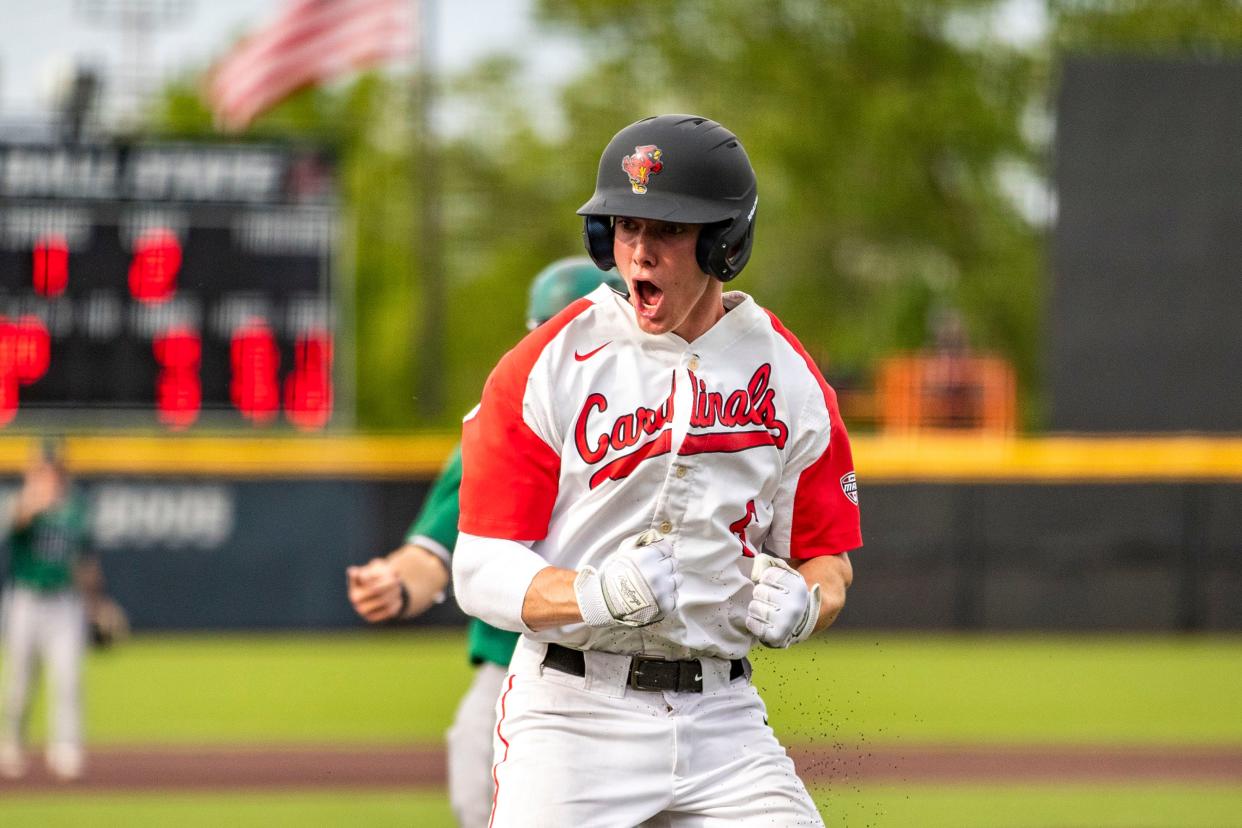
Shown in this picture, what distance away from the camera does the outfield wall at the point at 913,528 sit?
60.4ft

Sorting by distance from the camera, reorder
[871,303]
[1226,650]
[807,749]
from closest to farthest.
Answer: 1. [807,749]
2. [1226,650]
3. [871,303]

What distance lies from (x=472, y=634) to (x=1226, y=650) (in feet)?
46.0

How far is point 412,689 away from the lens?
1507 cm

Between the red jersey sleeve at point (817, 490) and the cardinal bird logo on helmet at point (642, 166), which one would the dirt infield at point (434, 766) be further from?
the cardinal bird logo on helmet at point (642, 166)

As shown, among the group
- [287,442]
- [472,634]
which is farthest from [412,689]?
[472,634]

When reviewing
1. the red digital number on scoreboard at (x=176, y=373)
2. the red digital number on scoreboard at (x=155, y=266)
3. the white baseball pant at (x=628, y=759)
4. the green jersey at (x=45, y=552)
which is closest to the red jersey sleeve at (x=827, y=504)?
the white baseball pant at (x=628, y=759)

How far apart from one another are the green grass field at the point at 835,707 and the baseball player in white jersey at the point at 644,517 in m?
2.96

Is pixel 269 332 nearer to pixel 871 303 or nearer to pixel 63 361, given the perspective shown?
pixel 63 361

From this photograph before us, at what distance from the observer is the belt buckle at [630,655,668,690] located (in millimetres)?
3863

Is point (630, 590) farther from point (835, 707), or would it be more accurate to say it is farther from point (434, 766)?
point (835, 707)

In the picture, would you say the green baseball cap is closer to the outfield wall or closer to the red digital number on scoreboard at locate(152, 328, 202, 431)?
the red digital number on scoreboard at locate(152, 328, 202, 431)

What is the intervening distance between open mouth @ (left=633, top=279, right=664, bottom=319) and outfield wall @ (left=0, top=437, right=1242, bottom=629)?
14.6m

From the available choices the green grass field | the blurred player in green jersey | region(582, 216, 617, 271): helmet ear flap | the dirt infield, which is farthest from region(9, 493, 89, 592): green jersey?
region(582, 216, 617, 271): helmet ear flap

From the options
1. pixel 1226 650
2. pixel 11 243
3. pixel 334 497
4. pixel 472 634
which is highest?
pixel 11 243
